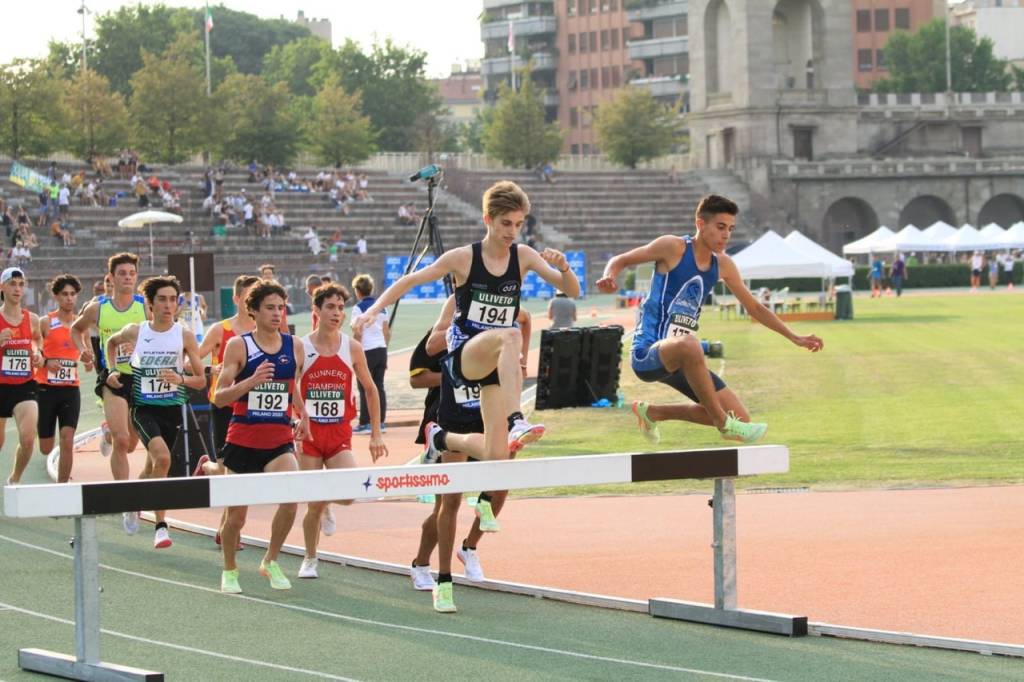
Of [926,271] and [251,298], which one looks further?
[926,271]

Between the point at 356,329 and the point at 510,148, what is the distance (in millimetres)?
85862

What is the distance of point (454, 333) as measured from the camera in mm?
10695

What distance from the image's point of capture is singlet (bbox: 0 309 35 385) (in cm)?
1594

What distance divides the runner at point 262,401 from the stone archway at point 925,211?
88063mm

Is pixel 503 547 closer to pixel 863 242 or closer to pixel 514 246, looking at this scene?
pixel 514 246

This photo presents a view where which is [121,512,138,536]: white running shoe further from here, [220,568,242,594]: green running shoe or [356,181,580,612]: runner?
[356,181,580,612]: runner

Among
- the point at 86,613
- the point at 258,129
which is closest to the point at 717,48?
the point at 258,129

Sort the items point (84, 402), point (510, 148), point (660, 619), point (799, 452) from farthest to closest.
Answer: point (510, 148)
point (84, 402)
point (799, 452)
point (660, 619)

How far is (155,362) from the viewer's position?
13.6 metres

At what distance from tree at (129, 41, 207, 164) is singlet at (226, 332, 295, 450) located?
69642mm

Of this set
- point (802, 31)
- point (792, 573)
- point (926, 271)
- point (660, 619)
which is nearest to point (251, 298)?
point (660, 619)

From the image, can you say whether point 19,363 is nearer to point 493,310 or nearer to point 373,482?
point 493,310

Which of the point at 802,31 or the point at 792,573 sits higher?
the point at 802,31

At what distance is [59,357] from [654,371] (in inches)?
290
